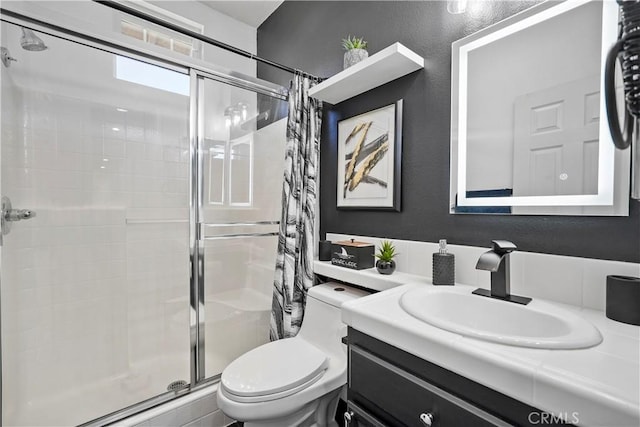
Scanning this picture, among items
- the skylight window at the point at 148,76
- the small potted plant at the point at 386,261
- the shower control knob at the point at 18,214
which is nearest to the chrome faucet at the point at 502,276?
the small potted plant at the point at 386,261

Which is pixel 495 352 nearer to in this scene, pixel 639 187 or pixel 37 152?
pixel 639 187

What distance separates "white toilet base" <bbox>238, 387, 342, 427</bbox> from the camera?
3.91ft

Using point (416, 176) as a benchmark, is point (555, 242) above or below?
below

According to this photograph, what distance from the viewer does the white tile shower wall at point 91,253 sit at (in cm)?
164

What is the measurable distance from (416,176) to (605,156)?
64cm

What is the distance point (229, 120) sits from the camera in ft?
6.14

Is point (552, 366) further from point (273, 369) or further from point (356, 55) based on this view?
point (356, 55)

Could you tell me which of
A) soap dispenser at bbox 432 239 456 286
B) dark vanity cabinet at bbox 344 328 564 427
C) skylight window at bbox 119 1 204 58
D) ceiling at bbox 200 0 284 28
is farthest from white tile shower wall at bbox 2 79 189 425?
soap dispenser at bbox 432 239 456 286

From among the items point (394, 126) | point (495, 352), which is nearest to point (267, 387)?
point (495, 352)

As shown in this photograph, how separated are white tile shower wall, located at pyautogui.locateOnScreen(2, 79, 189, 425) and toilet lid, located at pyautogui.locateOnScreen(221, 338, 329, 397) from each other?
0.82 meters

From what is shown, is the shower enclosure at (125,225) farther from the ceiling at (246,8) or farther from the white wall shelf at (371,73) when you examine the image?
the ceiling at (246,8)

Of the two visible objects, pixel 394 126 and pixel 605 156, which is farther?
pixel 394 126

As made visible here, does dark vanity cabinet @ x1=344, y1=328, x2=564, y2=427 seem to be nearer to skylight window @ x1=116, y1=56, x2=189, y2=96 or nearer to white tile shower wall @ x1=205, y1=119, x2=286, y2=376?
white tile shower wall @ x1=205, y1=119, x2=286, y2=376

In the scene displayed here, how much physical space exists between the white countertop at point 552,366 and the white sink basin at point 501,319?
17mm
